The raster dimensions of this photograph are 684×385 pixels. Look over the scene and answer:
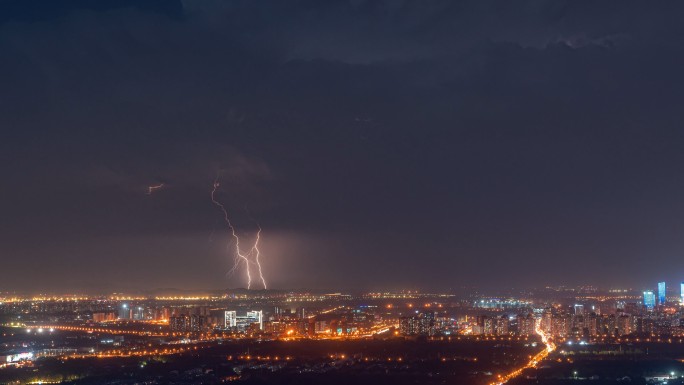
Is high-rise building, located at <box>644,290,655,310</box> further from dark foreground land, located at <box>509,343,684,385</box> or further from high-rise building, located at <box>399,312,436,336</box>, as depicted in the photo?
dark foreground land, located at <box>509,343,684,385</box>

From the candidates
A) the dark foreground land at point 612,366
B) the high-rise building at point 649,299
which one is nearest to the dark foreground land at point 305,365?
the dark foreground land at point 612,366

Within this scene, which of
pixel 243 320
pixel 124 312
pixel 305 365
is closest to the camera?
pixel 305 365

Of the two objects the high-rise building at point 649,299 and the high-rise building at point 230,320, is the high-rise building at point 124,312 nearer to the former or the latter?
the high-rise building at point 230,320

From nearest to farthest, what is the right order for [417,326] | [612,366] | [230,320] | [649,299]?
1. [612,366]
2. [417,326]
3. [230,320]
4. [649,299]

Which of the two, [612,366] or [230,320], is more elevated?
[230,320]

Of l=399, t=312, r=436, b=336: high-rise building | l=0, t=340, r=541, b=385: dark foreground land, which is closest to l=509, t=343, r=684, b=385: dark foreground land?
l=0, t=340, r=541, b=385: dark foreground land

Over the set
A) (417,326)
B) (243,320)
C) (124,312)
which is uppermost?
(124,312)

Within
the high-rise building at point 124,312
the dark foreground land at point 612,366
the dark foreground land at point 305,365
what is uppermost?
the high-rise building at point 124,312

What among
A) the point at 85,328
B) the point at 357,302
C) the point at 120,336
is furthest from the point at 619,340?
the point at 357,302

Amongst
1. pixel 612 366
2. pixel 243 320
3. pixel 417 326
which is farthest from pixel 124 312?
pixel 612 366

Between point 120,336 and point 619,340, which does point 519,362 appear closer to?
point 619,340

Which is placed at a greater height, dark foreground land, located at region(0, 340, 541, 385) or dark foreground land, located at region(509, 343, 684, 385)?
dark foreground land, located at region(0, 340, 541, 385)

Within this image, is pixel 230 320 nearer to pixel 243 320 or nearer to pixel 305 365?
pixel 243 320
